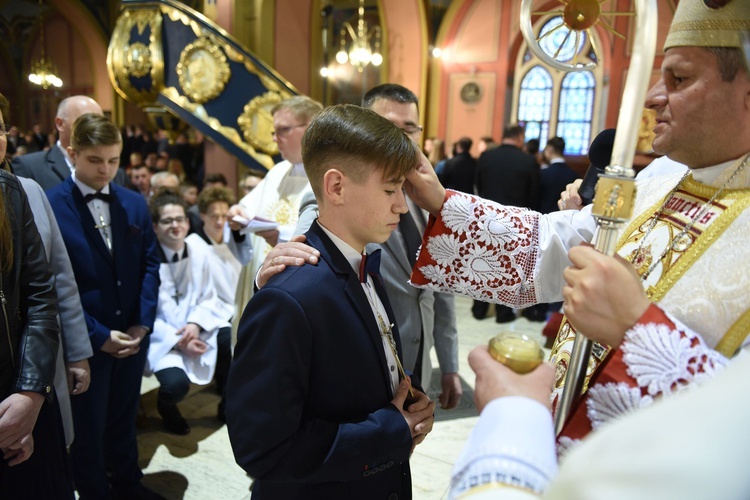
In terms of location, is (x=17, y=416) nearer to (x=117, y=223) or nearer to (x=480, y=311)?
(x=117, y=223)

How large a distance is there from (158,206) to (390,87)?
186cm

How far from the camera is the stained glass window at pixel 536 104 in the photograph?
44.8 feet

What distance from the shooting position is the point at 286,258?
1222mm

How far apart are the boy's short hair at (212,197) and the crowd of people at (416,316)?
3.90 ft

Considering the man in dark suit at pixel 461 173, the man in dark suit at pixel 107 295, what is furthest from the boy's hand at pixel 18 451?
the man in dark suit at pixel 461 173

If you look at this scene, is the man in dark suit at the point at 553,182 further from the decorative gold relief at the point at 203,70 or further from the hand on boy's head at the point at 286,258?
the hand on boy's head at the point at 286,258

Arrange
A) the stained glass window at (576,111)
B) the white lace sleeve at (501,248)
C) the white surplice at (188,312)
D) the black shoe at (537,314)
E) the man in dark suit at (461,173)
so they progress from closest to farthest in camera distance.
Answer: the white lace sleeve at (501,248), the white surplice at (188,312), the black shoe at (537,314), the man in dark suit at (461,173), the stained glass window at (576,111)

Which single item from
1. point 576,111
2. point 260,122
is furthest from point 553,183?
point 576,111

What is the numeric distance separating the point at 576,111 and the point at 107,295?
528 inches

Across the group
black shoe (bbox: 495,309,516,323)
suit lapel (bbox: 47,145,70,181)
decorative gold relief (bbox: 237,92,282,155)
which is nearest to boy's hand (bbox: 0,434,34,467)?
suit lapel (bbox: 47,145,70,181)

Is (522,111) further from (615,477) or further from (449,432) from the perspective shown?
(615,477)

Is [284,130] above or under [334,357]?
above

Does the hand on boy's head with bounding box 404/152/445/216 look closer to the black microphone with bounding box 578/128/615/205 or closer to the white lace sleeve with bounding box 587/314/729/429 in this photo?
the black microphone with bounding box 578/128/615/205

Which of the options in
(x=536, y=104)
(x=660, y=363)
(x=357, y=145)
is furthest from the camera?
(x=536, y=104)
